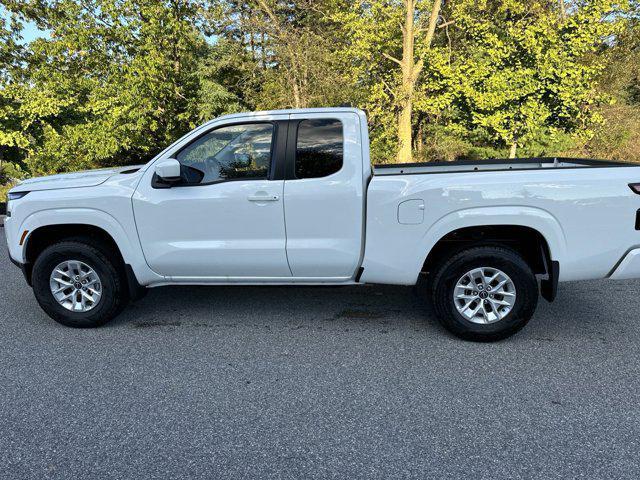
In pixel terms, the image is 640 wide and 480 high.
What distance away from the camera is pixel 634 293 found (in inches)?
202

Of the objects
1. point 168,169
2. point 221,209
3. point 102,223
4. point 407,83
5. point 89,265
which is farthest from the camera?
point 407,83

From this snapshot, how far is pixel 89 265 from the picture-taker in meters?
4.17

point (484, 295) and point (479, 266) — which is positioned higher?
point (479, 266)

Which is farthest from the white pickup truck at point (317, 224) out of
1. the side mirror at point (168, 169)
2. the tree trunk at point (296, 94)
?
the tree trunk at point (296, 94)

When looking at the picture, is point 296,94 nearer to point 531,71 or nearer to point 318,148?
point 531,71

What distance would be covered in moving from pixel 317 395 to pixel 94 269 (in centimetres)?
240

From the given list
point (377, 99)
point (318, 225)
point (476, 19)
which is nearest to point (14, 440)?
point (318, 225)

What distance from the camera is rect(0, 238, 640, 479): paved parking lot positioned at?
7.98ft

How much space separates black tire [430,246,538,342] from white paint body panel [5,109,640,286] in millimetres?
230

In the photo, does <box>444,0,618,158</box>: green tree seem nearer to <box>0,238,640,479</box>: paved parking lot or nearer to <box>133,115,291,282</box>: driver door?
<box>0,238,640,479</box>: paved parking lot

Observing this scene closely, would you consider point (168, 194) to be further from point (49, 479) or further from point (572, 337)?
point (572, 337)

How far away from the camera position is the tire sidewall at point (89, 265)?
163 inches

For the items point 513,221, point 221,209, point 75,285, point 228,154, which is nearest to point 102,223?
point 75,285

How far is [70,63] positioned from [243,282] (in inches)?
555
